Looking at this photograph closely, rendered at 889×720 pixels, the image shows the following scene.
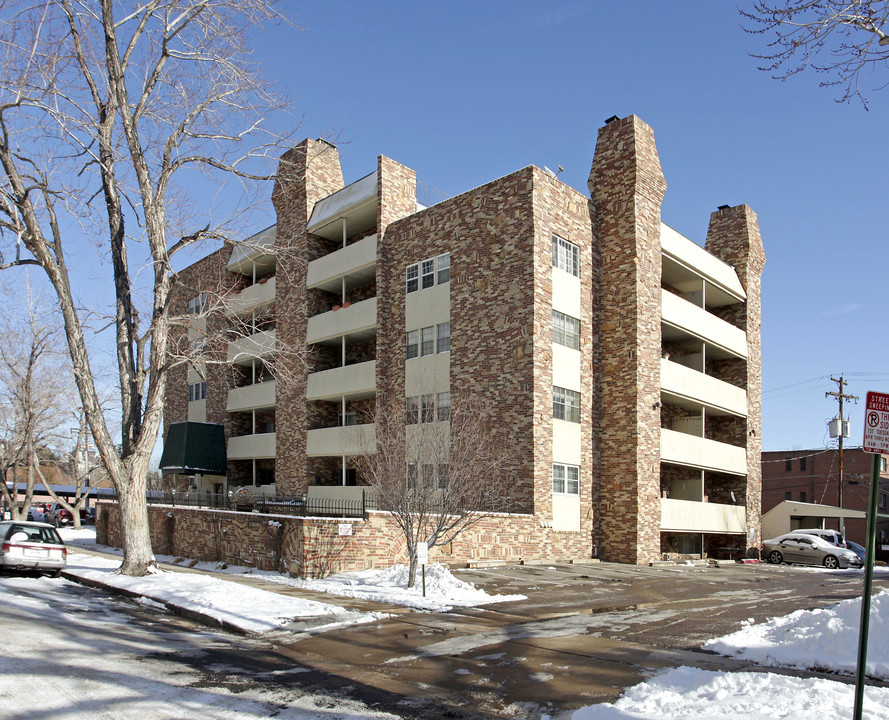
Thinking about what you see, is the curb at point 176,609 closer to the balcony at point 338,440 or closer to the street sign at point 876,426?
the street sign at point 876,426

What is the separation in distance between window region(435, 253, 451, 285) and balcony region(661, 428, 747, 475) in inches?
409

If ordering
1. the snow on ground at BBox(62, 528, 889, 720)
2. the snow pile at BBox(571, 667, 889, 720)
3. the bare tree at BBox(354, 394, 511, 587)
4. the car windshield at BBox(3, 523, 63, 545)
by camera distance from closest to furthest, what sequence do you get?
the snow pile at BBox(571, 667, 889, 720) → the snow on ground at BBox(62, 528, 889, 720) → the bare tree at BBox(354, 394, 511, 587) → the car windshield at BBox(3, 523, 63, 545)

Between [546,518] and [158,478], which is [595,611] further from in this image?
[158,478]

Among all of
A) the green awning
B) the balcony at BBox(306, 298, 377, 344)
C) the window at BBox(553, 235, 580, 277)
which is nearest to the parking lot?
the window at BBox(553, 235, 580, 277)

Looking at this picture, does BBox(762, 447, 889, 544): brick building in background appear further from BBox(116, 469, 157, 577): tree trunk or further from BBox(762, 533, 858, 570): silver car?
BBox(116, 469, 157, 577): tree trunk

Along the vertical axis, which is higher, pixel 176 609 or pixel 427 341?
pixel 427 341

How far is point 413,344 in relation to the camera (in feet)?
97.9

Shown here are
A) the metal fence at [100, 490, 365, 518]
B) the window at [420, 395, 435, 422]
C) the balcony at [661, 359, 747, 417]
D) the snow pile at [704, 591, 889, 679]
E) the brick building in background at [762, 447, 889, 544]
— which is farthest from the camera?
the brick building in background at [762, 447, 889, 544]

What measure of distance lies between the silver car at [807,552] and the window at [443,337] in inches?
765

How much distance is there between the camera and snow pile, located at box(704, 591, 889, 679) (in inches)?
359

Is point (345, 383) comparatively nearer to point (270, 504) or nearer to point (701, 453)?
point (270, 504)

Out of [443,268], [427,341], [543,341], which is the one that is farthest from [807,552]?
[443,268]

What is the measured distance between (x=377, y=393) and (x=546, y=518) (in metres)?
9.15

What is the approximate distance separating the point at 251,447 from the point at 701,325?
23.1 m
